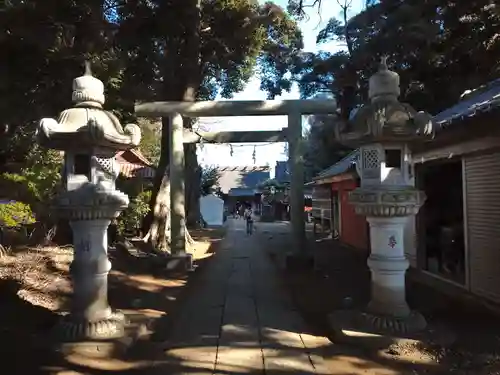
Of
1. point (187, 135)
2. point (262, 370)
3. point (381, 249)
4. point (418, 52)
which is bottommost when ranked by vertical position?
point (262, 370)

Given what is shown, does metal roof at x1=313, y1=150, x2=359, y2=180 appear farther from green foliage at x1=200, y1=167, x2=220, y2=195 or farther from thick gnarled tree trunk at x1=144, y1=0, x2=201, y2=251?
green foliage at x1=200, y1=167, x2=220, y2=195

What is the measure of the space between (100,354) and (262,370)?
1.87 metres

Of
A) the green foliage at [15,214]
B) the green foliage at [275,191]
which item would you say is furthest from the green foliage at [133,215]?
the green foliage at [275,191]

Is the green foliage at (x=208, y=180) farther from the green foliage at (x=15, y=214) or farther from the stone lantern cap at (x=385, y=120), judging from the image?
the stone lantern cap at (x=385, y=120)

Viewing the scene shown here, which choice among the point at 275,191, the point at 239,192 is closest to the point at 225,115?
the point at 275,191

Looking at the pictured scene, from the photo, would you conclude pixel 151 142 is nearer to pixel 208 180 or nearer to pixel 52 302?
pixel 208 180

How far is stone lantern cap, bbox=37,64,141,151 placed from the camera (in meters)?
5.69

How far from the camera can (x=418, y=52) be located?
60.3ft

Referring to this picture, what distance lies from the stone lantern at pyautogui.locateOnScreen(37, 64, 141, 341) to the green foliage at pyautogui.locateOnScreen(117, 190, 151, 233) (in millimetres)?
10627

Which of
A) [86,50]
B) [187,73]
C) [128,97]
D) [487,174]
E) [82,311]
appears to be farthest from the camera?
[187,73]

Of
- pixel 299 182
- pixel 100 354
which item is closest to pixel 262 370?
pixel 100 354

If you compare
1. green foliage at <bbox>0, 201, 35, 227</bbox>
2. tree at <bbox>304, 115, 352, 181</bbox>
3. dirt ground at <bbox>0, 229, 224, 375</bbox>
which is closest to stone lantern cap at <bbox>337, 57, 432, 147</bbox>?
dirt ground at <bbox>0, 229, 224, 375</bbox>

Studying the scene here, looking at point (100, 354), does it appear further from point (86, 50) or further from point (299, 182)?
point (86, 50)

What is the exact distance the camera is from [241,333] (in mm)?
6367
